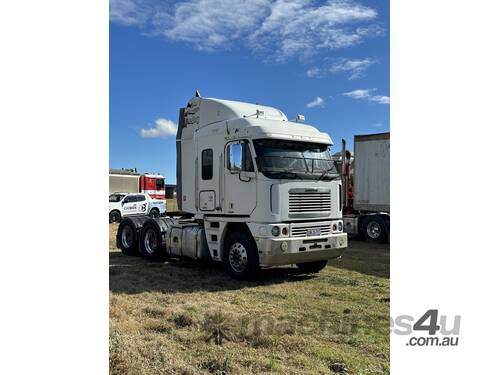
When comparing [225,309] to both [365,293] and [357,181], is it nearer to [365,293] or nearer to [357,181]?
[365,293]

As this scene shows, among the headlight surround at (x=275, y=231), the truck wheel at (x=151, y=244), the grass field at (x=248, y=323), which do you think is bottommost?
the grass field at (x=248, y=323)

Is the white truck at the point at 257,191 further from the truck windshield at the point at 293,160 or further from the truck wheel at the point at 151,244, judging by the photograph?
the truck wheel at the point at 151,244

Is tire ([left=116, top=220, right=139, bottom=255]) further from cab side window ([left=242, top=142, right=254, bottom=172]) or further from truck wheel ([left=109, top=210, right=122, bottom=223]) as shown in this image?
truck wheel ([left=109, top=210, right=122, bottom=223])

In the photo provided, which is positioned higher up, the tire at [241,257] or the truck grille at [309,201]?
the truck grille at [309,201]

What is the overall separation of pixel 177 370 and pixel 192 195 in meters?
5.84

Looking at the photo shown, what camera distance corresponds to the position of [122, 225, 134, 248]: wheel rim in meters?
11.7

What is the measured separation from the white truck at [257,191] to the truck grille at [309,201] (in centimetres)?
2

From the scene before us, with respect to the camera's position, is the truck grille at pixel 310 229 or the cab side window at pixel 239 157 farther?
the cab side window at pixel 239 157

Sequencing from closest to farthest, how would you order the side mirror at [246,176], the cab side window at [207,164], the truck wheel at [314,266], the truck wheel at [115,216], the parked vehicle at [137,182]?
the side mirror at [246,176]
the cab side window at [207,164]
the truck wheel at [314,266]
the truck wheel at [115,216]
the parked vehicle at [137,182]

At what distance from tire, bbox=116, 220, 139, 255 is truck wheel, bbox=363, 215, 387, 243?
7.57 metres

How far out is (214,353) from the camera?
4.27 metres

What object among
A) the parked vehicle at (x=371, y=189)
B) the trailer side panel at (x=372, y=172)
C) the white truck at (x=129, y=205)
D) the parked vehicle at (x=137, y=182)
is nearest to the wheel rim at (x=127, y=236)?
the parked vehicle at (x=371, y=189)

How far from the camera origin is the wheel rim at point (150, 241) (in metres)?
10.6

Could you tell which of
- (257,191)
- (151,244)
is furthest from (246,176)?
(151,244)
